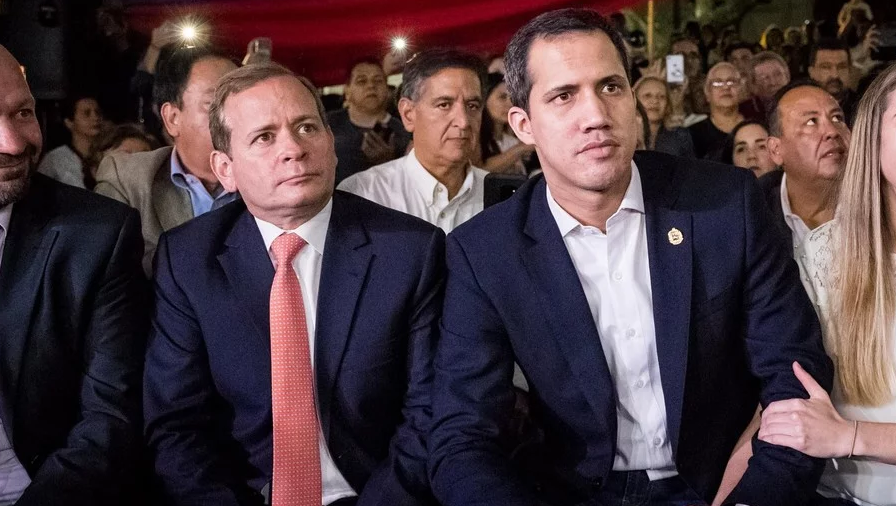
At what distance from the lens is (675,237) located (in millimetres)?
1683

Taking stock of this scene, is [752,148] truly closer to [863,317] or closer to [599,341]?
[863,317]

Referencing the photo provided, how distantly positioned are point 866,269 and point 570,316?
1.68 ft

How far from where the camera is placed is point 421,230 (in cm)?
189

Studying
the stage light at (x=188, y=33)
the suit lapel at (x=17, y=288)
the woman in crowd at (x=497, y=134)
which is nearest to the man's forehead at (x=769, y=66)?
the woman in crowd at (x=497, y=134)

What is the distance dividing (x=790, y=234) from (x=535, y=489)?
1177 millimetres

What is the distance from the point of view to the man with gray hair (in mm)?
3021

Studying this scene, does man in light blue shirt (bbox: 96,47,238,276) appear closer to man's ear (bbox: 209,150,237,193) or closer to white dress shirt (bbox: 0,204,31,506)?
man's ear (bbox: 209,150,237,193)

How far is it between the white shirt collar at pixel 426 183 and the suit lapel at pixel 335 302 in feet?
3.82

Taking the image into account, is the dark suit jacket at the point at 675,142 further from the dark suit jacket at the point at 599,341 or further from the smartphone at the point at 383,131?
the dark suit jacket at the point at 599,341

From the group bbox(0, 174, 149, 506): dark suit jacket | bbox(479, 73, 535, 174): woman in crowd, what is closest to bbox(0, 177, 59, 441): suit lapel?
bbox(0, 174, 149, 506): dark suit jacket

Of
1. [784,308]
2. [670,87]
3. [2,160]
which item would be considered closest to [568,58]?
[784,308]

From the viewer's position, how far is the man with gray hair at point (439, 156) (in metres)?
3.02

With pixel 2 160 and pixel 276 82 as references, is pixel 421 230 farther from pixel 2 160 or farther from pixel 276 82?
pixel 2 160

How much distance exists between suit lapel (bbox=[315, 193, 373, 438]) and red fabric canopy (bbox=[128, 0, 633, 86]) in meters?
2.89
